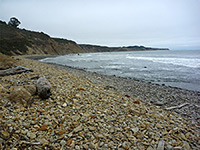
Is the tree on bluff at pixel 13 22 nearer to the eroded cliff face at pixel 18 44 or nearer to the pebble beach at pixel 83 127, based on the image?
the eroded cliff face at pixel 18 44

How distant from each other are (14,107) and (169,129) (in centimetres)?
481

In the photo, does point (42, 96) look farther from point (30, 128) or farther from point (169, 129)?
point (169, 129)

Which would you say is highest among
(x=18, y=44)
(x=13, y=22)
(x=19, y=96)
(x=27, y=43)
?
(x=13, y=22)

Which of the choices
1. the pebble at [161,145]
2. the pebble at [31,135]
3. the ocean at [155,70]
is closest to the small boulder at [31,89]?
the pebble at [31,135]

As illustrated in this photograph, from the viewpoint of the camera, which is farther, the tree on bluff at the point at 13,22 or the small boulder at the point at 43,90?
the tree on bluff at the point at 13,22

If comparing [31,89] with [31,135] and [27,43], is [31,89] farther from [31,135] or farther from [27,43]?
[27,43]

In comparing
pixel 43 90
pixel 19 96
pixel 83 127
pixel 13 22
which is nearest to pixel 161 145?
Answer: pixel 83 127

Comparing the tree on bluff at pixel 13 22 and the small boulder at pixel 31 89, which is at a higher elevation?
the tree on bluff at pixel 13 22

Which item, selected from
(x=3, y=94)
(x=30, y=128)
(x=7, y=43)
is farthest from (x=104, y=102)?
(x=7, y=43)

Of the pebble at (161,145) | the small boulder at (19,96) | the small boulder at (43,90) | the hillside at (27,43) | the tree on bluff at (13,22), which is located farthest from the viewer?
the tree on bluff at (13,22)

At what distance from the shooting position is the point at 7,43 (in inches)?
1474

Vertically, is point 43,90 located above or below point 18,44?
below

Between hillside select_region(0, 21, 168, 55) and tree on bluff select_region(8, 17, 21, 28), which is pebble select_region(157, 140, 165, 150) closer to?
hillside select_region(0, 21, 168, 55)

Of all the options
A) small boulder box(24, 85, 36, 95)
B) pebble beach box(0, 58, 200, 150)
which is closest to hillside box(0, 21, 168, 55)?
small boulder box(24, 85, 36, 95)
